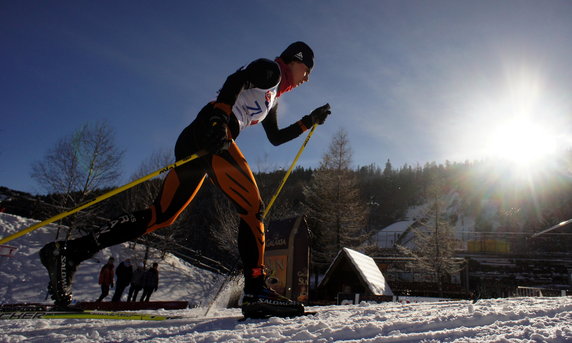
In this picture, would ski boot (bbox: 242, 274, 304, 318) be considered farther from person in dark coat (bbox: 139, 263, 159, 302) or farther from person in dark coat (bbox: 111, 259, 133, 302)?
person in dark coat (bbox: 139, 263, 159, 302)

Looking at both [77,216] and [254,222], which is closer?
[254,222]

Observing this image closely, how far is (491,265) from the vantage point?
28.5m

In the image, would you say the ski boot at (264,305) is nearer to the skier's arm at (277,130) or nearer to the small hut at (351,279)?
the skier's arm at (277,130)

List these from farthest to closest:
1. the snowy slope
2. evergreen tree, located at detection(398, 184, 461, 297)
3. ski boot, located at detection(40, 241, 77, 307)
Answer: evergreen tree, located at detection(398, 184, 461, 297), the snowy slope, ski boot, located at detection(40, 241, 77, 307)

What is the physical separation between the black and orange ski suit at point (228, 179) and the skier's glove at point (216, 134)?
0.36 feet

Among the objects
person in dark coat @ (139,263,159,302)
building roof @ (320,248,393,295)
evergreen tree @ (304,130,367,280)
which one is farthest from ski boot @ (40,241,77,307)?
evergreen tree @ (304,130,367,280)

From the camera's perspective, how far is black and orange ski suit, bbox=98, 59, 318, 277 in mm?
2574

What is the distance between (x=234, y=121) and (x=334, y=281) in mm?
16105

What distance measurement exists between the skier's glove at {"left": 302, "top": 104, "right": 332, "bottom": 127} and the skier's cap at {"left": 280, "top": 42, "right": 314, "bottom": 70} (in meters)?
0.56

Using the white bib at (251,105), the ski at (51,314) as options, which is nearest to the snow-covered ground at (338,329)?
the ski at (51,314)

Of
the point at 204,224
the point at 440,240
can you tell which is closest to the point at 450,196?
the point at 440,240

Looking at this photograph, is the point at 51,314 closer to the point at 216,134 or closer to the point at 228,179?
the point at 228,179

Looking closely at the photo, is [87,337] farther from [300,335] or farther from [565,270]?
[565,270]

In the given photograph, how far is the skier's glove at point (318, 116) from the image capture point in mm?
3641
